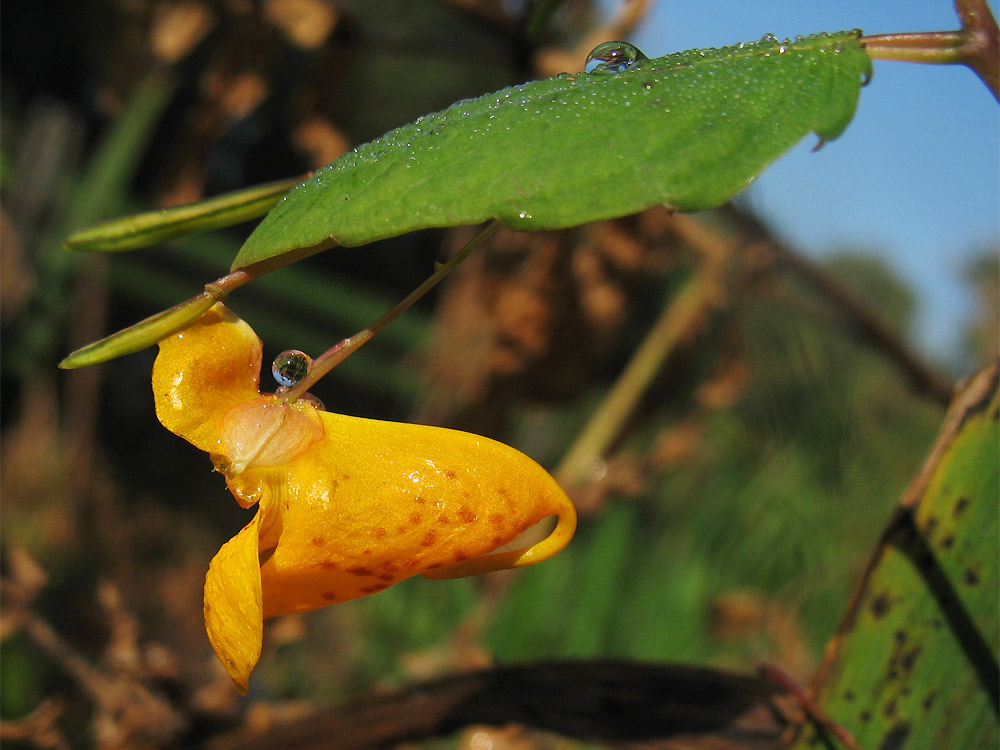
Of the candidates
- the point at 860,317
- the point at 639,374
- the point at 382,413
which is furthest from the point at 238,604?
the point at 382,413

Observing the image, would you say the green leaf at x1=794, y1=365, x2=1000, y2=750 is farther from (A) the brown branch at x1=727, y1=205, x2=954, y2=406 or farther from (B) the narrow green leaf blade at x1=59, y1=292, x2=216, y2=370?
(A) the brown branch at x1=727, y1=205, x2=954, y2=406

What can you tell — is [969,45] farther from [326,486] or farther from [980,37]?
[326,486]

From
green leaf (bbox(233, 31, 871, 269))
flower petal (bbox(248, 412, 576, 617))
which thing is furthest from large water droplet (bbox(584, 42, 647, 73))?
flower petal (bbox(248, 412, 576, 617))

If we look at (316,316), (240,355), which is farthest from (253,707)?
(316,316)

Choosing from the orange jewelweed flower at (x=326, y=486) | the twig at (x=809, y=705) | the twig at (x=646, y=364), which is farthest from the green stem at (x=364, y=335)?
the twig at (x=646, y=364)

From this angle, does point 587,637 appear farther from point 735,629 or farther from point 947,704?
point 947,704

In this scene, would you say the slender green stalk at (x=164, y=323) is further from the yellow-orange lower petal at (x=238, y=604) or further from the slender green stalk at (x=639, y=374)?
the slender green stalk at (x=639, y=374)
